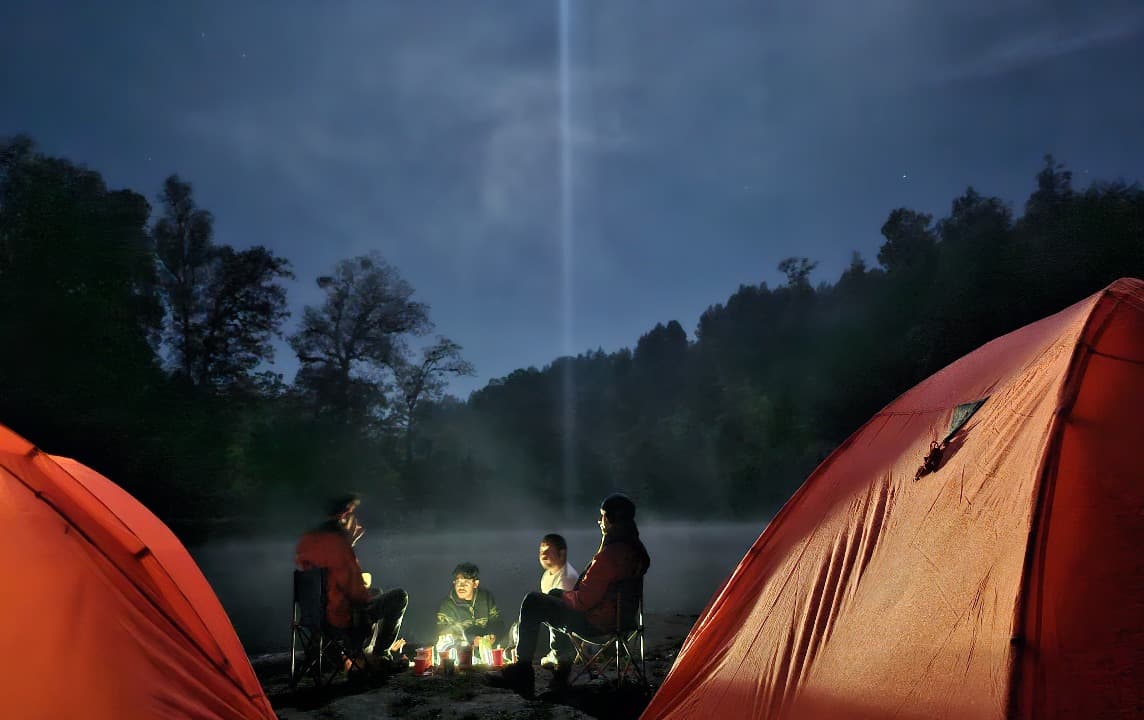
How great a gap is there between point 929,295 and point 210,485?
122 feet

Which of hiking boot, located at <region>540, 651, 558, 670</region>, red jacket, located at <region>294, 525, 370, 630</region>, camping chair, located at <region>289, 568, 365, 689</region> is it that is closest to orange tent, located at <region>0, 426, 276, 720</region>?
camping chair, located at <region>289, 568, 365, 689</region>

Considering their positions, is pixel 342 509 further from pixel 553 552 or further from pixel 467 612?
pixel 553 552

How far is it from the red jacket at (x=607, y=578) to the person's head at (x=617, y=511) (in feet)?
0.33

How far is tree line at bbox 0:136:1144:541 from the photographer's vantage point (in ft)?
93.6

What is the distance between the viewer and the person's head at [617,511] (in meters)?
5.71

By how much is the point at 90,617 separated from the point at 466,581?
4.70 meters

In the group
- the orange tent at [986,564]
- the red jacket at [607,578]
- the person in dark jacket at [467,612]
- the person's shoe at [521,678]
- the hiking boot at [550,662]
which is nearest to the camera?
the orange tent at [986,564]

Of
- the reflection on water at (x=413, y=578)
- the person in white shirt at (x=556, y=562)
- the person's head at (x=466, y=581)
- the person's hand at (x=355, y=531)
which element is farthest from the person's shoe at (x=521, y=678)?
the reflection on water at (x=413, y=578)

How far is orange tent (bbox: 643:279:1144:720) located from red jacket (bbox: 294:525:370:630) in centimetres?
367

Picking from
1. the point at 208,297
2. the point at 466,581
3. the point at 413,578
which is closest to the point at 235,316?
the point at 208,297

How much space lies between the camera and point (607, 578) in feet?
18.6

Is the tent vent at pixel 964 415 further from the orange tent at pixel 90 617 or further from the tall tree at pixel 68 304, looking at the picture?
the tall tree at pixel 68 304

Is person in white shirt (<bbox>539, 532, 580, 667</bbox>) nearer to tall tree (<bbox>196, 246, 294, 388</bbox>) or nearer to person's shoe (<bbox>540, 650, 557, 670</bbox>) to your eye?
person's shoe (<bbox>540, 650, 557, 670</bbox>)

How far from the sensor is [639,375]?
10006 centimetres
